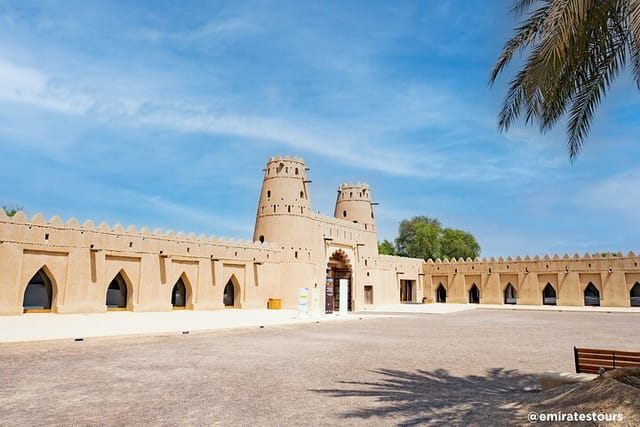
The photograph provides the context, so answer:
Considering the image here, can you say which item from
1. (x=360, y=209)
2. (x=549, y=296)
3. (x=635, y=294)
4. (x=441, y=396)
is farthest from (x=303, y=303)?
(x=635, y=294)

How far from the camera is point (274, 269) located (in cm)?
3344

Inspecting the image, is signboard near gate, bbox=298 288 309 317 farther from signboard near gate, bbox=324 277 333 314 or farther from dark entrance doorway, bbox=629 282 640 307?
dark entrance doorway, bbox=629 282 640 307

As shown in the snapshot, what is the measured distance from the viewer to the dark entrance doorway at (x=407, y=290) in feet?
164

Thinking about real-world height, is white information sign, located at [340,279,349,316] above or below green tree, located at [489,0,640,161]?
below

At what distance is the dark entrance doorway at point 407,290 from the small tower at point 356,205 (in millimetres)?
10185

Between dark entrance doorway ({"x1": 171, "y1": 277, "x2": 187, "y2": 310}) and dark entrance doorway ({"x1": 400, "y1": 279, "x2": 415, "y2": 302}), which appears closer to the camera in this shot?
dark entrance doorway ({"x1": 171, "y1": 277, "x2": 187, "y2": 310})

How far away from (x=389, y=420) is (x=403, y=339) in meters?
9.21

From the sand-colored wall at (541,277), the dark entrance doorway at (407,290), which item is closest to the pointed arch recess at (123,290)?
the dark entrance doorway at (407,290)

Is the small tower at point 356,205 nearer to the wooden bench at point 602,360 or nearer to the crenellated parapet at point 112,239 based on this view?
the crenellated parapet at point 112,239

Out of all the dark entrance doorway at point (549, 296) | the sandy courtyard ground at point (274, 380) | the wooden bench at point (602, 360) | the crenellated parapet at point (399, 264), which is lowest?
the dark entrance doorway at point (549, 296)

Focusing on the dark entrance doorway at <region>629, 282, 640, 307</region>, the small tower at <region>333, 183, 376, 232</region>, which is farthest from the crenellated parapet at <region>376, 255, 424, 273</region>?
the dark entrance doorway at <region>629, 282, 640, 307</region>

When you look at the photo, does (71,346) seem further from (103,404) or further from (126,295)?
(126,295)

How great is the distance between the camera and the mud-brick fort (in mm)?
21953

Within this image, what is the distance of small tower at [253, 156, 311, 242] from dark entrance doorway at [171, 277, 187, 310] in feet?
21.4
